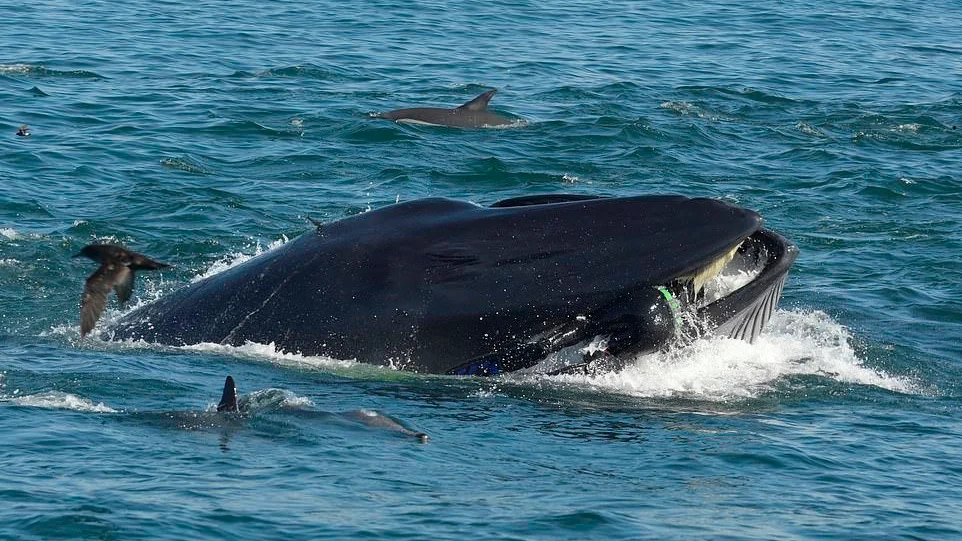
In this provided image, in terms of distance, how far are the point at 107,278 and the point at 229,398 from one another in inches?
97.3

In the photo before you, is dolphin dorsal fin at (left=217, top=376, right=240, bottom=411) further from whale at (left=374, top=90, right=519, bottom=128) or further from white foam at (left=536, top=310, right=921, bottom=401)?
whale at (left=374, top=90, right=519, bottom=128)

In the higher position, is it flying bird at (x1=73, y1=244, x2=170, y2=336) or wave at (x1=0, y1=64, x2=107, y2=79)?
flying bird at (x1=73, y1=244, x2=170, y2=336)

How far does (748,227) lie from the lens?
11977mm

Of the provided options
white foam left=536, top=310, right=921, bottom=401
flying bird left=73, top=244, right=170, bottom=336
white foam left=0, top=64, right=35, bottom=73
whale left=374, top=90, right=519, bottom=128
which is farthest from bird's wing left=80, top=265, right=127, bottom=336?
white foam left=0, top=64, right=35, bottom=73

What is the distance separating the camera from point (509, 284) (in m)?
12.0

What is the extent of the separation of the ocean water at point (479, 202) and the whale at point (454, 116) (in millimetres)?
332

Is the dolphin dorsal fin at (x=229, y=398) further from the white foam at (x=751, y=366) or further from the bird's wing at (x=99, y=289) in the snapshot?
the white foam at (x=751, y=366)

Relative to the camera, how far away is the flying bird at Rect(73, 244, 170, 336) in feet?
45.6

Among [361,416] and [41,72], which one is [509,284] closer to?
[361,416]

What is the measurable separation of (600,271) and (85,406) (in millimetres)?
4447

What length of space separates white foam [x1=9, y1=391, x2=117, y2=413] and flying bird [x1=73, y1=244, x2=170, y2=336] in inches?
37.5

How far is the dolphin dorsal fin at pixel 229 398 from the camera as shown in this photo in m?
12.0

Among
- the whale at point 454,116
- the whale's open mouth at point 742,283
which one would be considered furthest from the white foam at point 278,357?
the whale at point 454,116

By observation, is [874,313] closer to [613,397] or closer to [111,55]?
[613,397]
